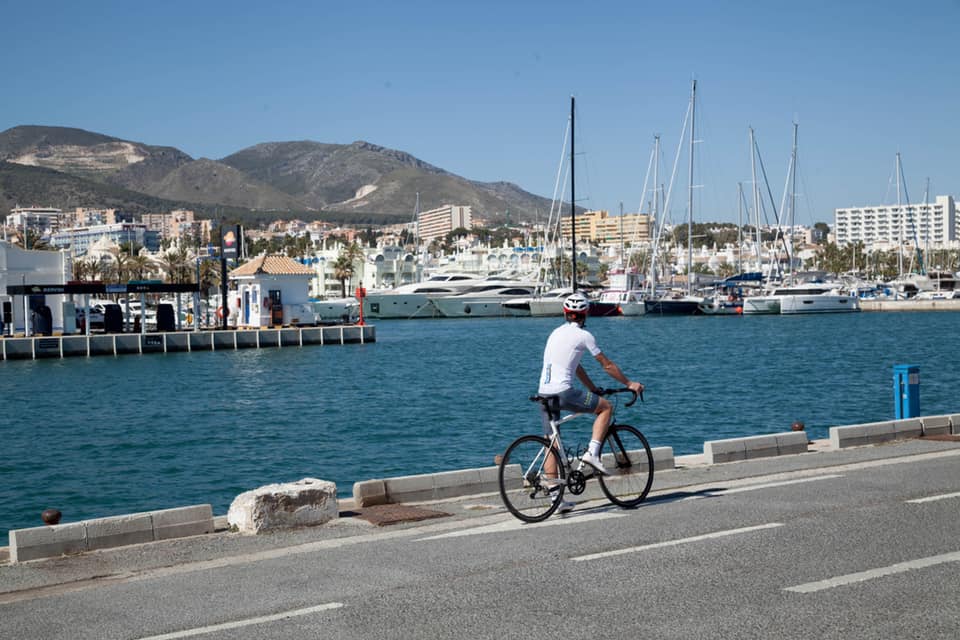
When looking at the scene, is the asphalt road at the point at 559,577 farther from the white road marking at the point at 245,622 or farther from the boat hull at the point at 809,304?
the boat hull at the point at 809,304

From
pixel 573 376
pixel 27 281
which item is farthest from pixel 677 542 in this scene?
pixel 27 281

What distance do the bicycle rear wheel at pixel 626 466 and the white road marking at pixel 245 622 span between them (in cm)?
405

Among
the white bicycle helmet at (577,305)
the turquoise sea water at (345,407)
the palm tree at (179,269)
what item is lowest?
the turquoise sea water at (345,407)

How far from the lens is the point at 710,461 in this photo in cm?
1437

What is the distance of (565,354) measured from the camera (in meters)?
10.4

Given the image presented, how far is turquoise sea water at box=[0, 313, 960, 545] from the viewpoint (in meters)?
23.0

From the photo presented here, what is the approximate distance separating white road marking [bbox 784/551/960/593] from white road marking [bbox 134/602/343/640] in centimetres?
321

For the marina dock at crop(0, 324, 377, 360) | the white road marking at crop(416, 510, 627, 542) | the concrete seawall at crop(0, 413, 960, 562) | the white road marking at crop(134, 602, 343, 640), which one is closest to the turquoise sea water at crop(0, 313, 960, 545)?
the marina dock at crop(0, 324, 377, 360)

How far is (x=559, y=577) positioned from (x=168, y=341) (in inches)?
2489

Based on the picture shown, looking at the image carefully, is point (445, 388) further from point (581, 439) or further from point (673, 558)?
point (673, 558)

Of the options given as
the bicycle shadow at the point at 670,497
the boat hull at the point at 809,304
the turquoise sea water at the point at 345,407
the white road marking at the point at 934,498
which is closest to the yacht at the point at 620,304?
the boat hull at the point at 809,304

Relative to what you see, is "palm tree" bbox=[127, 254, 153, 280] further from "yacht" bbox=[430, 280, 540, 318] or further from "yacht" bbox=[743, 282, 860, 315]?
"yacht" bbox=[743, 282, 860, 315]

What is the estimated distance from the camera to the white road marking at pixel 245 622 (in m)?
6.89

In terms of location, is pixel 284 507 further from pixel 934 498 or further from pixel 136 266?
pixel 136 266
